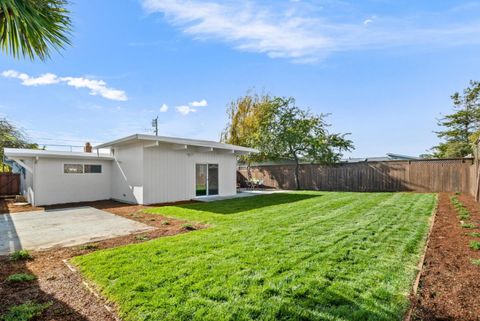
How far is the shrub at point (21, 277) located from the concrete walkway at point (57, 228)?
166 cm

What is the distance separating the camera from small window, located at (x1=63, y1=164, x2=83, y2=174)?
11887mm

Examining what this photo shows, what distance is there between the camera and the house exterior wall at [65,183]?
36.7 feet

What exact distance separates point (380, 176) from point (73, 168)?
16430 mm

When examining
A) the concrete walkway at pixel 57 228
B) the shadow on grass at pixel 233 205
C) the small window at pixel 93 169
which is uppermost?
the small window at pixel 93 169

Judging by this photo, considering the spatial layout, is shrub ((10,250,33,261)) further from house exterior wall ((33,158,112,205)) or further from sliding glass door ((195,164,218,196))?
sliding glass door ((195,164,218,196))

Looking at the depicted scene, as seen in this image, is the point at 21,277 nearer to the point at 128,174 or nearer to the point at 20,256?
the point at 20,256

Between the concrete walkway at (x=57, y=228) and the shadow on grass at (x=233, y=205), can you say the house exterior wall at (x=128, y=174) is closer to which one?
the concrete walkway at (x=57, y=228)

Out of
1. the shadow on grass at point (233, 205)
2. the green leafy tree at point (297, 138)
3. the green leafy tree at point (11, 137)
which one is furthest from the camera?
the green leafy tree at point (11, 137)

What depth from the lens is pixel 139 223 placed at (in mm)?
7148

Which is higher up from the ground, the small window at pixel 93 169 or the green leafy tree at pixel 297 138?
the green leafy tree at pixel 297 138

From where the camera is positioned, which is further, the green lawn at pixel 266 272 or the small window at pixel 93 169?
the small window at pixel 93 169

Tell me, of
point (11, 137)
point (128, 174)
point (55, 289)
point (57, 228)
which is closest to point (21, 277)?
point (55, 289)

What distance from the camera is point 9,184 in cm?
1545

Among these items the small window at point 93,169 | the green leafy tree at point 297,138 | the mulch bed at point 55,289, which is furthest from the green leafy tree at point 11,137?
the mulch bed at point 55,289
